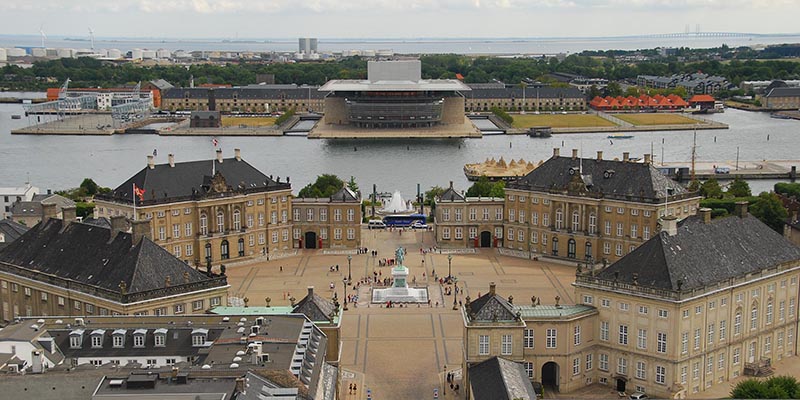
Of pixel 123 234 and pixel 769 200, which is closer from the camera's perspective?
pixel 123 234

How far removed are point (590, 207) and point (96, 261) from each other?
39979 millimetres

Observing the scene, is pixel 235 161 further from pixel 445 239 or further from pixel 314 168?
pixel 314 168

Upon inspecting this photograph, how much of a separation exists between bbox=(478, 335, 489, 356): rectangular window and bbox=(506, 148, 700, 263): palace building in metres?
30.5

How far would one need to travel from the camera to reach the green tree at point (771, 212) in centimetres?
8744

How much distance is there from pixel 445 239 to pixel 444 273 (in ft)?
→ 35.0

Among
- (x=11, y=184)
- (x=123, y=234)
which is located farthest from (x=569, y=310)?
(x=11, y=184)

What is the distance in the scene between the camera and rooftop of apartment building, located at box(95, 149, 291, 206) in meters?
80.9

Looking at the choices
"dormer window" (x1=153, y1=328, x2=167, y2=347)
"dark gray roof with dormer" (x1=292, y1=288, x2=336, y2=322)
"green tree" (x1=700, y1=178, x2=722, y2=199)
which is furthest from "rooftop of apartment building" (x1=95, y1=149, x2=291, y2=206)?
"green tree" (x1=700, y1=178, x2=722, y2=199)

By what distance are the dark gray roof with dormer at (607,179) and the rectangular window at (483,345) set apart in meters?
32.1

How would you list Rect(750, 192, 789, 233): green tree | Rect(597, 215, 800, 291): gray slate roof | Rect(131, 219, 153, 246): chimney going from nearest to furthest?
Rect(597, 215, 800, 291): gray slate roof → Rect(131, 219, 153, 246): chimney → Rect(750, 192, 789, 233): green tree

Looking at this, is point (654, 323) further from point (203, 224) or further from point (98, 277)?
point (203, 224)

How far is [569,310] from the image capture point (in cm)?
5312

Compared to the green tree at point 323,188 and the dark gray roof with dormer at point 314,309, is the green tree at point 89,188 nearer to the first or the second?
the green tree at point 323,188

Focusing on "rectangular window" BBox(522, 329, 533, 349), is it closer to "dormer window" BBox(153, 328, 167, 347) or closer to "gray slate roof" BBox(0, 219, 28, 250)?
"dormer window" BBox(153, 328, 167, 347)
